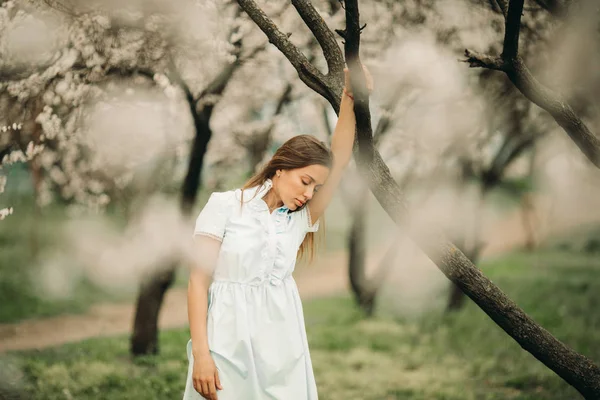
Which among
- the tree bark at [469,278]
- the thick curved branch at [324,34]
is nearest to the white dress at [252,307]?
the tree bark at [469,278]

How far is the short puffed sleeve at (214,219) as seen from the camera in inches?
67.6

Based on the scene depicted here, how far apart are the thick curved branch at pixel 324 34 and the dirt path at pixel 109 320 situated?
4373 millimetres

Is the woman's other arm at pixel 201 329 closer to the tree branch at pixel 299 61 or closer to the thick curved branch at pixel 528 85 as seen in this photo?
the tree branch at pixel 299 61

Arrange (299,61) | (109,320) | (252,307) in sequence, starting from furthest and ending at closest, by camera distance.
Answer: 1. (109,320)
2. (299,61)
3. (252,307)

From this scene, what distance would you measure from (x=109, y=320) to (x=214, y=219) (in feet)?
16.5

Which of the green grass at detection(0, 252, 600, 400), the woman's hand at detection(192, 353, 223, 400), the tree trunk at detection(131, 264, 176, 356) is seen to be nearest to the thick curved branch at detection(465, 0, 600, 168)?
the woman's hand at detection(192, 353, 223, 400)

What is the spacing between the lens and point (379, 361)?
5.26 metres

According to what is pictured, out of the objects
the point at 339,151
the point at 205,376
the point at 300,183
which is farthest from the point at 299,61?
the point at 205,376

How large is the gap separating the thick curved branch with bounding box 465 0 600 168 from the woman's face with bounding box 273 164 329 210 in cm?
72

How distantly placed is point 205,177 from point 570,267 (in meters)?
5.75

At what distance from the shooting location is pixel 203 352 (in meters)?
1.68

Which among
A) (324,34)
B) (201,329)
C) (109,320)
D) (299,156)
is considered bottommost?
(109,320)

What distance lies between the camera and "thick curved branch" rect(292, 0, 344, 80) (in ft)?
7.09

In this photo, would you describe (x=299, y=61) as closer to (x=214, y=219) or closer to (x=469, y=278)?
(x=214, y=219)
